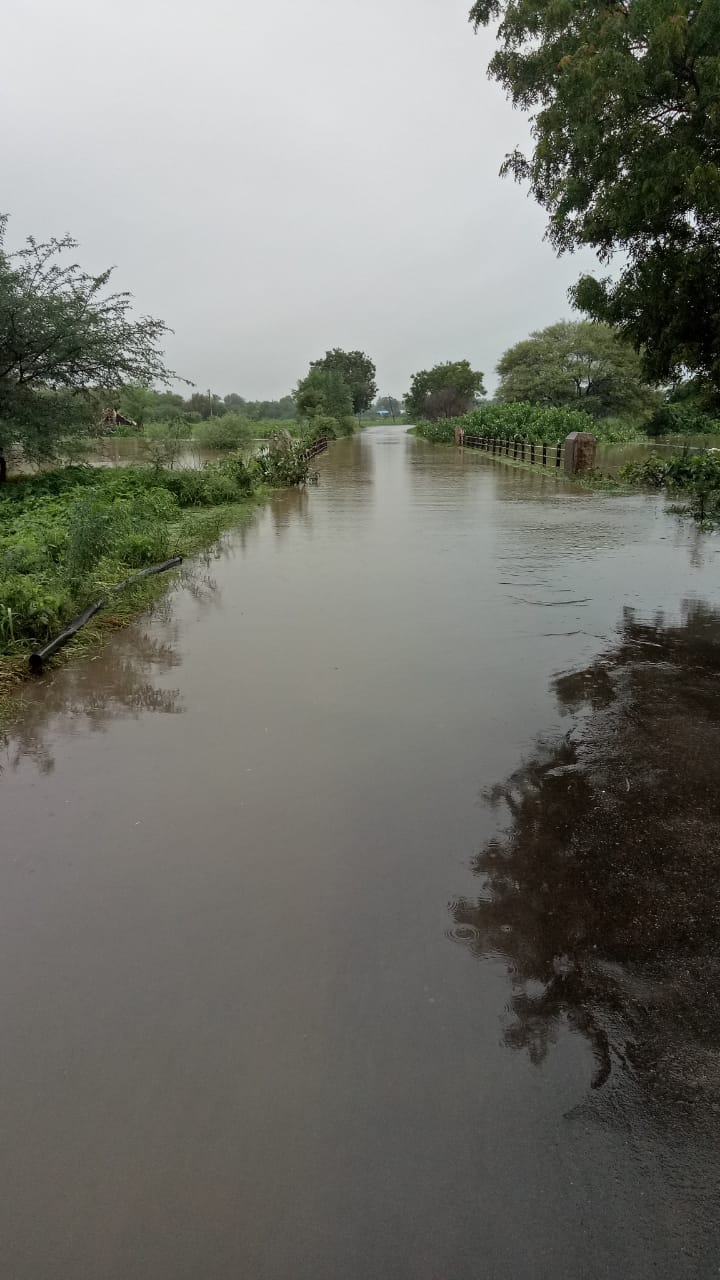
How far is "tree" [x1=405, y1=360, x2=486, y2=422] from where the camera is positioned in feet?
270

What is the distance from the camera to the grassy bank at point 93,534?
614cm

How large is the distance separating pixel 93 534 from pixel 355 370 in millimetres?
100287

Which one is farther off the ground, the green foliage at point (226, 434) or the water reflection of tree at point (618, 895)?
the green foliage at point (226, 434)

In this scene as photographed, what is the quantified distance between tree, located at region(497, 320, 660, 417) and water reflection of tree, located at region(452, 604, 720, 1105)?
49429mm

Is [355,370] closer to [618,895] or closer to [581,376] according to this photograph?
[581,376]

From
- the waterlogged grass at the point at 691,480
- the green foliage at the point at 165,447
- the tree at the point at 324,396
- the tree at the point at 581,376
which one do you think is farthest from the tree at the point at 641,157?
the tree at the point at 324,396

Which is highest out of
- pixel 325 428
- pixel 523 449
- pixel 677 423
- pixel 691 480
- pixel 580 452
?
pixel 325 428

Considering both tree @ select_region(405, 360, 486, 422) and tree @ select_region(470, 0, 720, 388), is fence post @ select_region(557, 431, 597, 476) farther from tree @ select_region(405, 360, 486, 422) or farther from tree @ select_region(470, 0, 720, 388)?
tree @ select_region(405, 360, 486, 422)

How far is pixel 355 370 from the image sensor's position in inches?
3986

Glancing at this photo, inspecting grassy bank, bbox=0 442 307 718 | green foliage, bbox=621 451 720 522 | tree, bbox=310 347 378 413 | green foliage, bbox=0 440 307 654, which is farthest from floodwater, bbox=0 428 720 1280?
tree, bbox=310 347 378 413

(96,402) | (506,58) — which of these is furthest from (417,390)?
(506,58)

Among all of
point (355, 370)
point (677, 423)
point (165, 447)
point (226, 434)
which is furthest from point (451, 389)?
point (165, 447)

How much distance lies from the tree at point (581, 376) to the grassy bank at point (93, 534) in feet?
128

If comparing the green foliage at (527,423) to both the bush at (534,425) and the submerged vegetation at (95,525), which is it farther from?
the submerged vegetation at (95,525)
